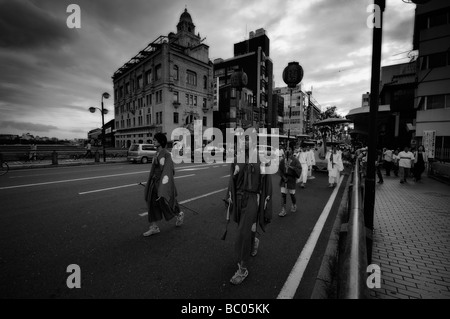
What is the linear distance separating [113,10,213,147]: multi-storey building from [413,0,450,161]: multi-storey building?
93.2ft

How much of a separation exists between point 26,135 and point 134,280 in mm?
57107

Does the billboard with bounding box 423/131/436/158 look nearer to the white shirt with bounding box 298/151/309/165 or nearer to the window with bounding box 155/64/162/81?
the white shirt with bounding box 298/151/309/165

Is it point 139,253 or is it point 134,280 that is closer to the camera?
point 134,280

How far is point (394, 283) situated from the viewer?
2.81m

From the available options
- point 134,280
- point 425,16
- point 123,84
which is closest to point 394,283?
point 134,280

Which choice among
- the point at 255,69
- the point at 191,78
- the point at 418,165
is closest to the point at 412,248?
the point at 418,165

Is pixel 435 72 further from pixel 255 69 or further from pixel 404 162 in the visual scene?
pixel 255 69

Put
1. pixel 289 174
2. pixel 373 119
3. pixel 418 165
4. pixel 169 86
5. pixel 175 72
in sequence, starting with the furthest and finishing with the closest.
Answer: pixel 175 72 < pixel 169 86 < pixel 418 165 < pixel 289 174 < pixel 373 119

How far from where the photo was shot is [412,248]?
12.2ft

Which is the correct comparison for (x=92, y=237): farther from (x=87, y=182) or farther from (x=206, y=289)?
(x=87, y=182)

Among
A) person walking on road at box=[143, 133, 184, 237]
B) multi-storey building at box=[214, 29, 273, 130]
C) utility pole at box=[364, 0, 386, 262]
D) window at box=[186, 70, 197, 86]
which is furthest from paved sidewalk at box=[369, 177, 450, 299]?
multi-storey building at box=[214, 29, 273, 130]

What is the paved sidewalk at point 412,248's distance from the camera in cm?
270

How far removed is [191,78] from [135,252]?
1420 inches
